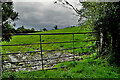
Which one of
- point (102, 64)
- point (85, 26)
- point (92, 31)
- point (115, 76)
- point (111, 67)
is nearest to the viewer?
point (115, 76)

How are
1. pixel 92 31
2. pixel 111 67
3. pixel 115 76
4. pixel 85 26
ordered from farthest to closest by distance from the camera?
pixel 85 26 → pixel 92 31 → pixel 111 67 → pixel 115 76

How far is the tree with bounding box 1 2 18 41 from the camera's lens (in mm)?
3299

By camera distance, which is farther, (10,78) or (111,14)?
(111,14)

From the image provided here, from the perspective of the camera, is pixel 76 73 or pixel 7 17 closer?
pixel 7 17

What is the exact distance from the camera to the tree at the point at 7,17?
3.30 meters

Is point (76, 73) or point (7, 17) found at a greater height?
point (7, 17)

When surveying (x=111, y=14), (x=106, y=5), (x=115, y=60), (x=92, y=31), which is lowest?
(x=115, y=60)

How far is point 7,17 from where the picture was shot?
11.1ft

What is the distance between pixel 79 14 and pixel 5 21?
383 centimetres

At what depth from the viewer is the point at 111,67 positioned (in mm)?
4246

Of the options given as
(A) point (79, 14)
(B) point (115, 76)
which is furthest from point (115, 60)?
(A) point (79, 14)

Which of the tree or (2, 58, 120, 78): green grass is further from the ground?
the tree

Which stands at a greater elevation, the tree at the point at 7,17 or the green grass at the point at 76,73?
the tree at the point at 7,17

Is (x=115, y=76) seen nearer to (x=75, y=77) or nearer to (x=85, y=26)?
(x=75, y=77)
